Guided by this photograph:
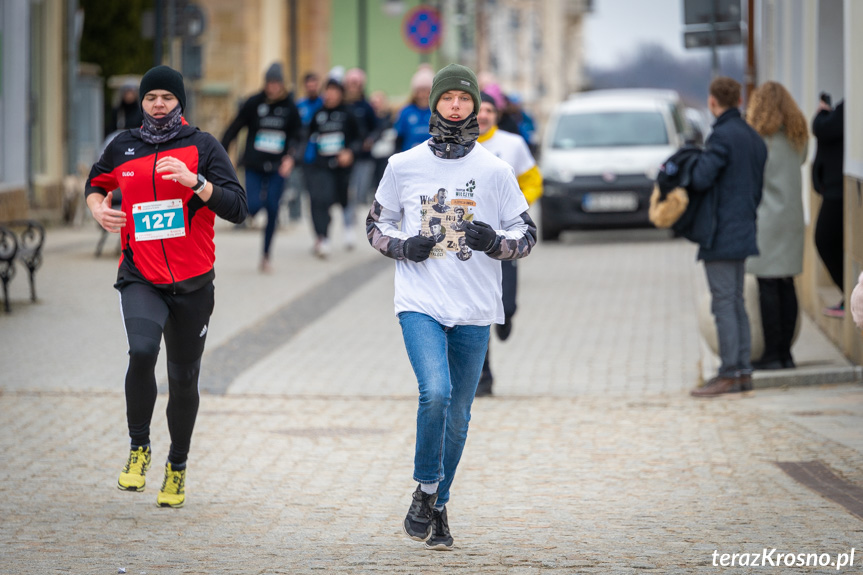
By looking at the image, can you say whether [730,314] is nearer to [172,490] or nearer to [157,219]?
[172,490]

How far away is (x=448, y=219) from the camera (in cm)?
545

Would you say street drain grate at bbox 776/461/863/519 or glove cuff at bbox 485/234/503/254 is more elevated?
glove cuff at bbox 485/234/503/254

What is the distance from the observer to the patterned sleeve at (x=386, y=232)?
5438 mm

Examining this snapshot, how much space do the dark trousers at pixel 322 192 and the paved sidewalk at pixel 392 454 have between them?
3.71 meters

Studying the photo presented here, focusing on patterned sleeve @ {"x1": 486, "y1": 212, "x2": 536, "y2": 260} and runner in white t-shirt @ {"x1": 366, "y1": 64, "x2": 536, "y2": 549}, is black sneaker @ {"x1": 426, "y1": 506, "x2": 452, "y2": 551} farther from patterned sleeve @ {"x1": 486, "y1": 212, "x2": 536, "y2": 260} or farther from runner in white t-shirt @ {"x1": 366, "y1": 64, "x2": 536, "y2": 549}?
patterned sleeve @ {"x1": 486, "y1": 212, "x2": 536, "y2": 260}

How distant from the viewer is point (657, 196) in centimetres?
916

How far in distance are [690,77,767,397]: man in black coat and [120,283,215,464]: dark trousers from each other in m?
3.79

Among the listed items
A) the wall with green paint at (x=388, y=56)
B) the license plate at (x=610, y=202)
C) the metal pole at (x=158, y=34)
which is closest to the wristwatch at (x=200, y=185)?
Answer: the metal pole at (x=158, y=34)

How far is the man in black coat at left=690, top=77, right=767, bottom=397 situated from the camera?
8984mm

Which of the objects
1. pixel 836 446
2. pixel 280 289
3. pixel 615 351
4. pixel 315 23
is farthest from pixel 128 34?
pixel 836 446

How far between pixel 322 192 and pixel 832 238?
7643 mm

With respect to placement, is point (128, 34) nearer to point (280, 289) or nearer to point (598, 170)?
point (598, 170)

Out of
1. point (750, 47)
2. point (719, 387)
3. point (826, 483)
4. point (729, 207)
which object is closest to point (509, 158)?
point (729, 207)

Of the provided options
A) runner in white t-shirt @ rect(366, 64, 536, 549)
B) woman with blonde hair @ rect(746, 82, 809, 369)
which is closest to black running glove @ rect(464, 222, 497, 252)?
runner in white t-shirt @ rect(366, 64, 536, 549)
